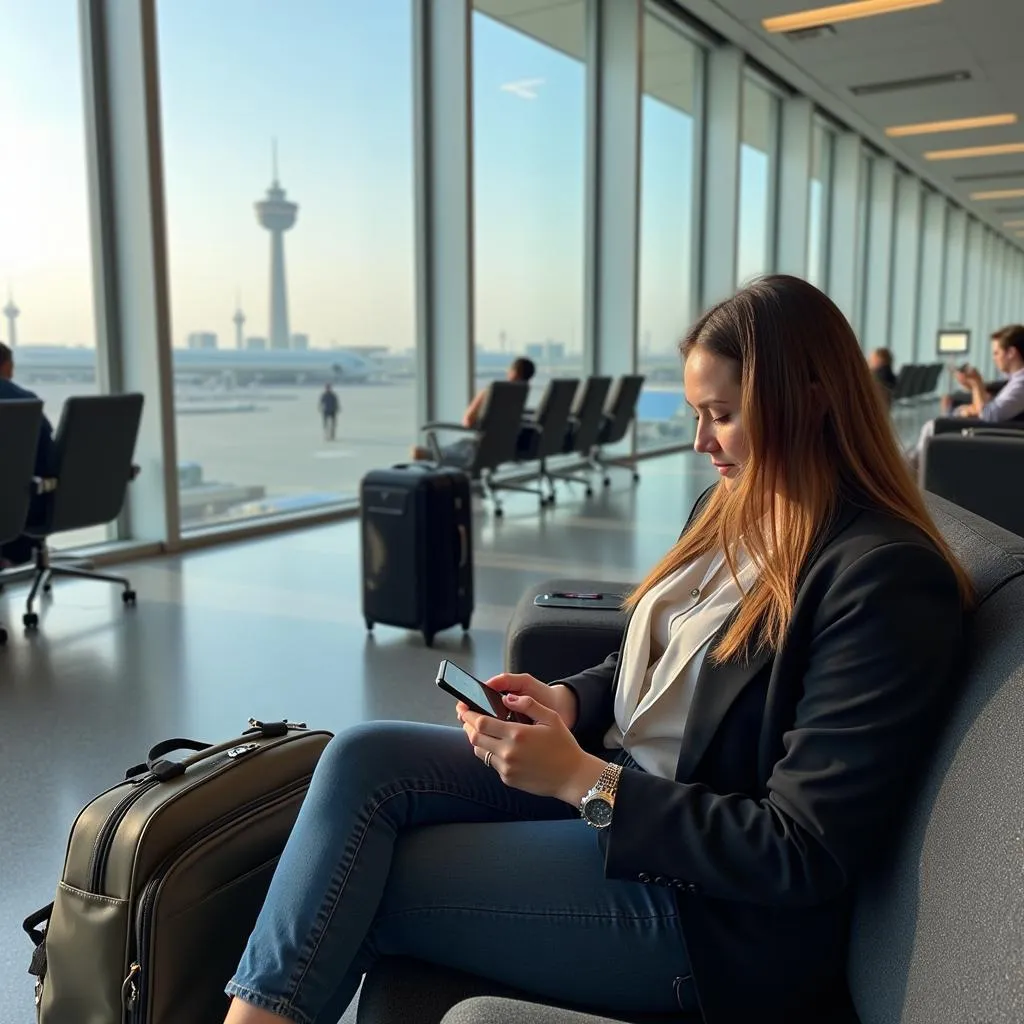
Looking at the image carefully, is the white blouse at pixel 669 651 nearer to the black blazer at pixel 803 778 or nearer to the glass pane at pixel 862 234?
the black blazer at pixel 803 778

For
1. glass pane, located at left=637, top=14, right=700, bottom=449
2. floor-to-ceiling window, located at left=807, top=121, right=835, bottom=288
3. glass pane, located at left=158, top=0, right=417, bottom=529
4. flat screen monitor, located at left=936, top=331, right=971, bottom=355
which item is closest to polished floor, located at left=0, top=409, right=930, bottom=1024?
glass pane, located at left=158, top=0, right=417, bottom=529

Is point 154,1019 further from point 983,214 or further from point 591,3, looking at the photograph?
point 983,214

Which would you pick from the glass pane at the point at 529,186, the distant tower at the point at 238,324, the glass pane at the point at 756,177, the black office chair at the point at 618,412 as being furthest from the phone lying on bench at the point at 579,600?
the glass pane at the point at 756,177

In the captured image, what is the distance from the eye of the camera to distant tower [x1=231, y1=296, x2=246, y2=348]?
19.9ft

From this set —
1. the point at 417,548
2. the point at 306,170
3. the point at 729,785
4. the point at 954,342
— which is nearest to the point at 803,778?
the point at 729,785

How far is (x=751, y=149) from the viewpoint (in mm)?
12742

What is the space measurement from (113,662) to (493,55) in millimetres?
6401

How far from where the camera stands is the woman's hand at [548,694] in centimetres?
144

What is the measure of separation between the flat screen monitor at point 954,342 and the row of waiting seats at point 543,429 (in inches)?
397

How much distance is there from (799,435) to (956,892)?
51 centimetres

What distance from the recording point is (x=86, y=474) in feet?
13.6

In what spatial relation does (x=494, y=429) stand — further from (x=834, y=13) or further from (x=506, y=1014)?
(x=506, y=1014)

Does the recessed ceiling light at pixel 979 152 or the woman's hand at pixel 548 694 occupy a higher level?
the recessed ceiling light at pixel 979 152

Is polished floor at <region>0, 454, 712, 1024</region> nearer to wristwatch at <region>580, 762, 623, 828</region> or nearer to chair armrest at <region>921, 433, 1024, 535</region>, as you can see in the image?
wristwatch at <region>580, 762, 623, 828</region>
